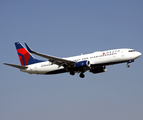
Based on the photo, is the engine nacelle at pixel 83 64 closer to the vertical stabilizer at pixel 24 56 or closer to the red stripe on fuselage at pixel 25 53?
the vertical stabilizer at pixel 24 56

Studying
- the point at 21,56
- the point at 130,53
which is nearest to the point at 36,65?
the point at 21,56

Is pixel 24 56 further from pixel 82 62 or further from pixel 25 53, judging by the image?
pixel 82 62

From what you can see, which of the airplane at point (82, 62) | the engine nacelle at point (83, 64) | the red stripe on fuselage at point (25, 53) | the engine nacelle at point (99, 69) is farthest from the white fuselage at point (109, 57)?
the red stripe on fuselage at point (25, 53)

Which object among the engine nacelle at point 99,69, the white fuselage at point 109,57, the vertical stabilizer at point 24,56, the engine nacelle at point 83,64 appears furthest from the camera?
the vertical stabilizer at point 24,56

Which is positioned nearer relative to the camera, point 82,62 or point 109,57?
point 109,57

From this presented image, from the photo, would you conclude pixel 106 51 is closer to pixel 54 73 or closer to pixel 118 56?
pixel 118 56

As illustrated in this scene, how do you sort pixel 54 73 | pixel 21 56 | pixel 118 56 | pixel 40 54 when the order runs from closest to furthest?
1. pixel 40 54
2. pixel 118 56
3. pixel 54 73
4. pixel 21 56

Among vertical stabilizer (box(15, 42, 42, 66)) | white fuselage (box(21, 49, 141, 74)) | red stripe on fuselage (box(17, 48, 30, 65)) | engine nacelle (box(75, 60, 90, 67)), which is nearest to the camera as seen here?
white fuselage (box(21, 49, 141, 74))

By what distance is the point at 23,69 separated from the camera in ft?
182

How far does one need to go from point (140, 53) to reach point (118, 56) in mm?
4142

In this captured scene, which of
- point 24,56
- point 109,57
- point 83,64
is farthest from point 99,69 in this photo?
point 24,56

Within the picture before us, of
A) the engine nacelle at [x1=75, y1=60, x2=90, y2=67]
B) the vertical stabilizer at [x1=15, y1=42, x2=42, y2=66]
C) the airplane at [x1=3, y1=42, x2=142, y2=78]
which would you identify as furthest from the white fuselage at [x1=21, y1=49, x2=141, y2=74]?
the vertical stabilizer at [x1=15, y1=42, x2=42, y2=66]

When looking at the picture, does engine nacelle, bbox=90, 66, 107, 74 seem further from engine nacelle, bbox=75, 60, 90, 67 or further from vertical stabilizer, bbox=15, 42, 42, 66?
vertical stabilizer, bbox=15, 42, 42, 66

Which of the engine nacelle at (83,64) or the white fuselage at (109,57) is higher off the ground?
the white fuselage at (109,57)
